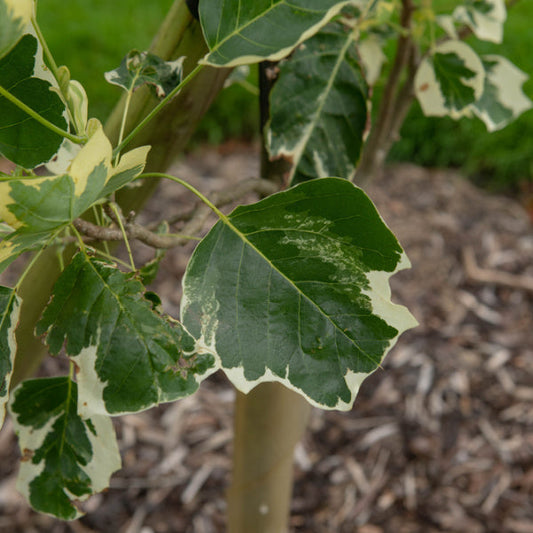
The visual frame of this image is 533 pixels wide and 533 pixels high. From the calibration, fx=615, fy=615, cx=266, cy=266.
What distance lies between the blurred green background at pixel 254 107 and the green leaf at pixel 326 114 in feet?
7.30

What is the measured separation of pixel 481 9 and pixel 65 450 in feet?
2.86

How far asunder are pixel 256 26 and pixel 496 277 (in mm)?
1966

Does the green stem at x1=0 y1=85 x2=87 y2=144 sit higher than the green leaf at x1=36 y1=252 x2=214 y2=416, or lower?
higher

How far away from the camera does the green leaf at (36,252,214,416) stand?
0.53 metres

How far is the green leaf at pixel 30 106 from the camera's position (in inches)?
20.6

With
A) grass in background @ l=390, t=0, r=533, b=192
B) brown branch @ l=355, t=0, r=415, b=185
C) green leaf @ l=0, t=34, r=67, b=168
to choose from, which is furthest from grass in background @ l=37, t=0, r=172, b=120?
green leaf @ l=0, t=34, r=67, b=168

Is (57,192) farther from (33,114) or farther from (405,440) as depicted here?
(405,440)

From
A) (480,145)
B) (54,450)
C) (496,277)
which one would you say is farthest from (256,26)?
(480,145)

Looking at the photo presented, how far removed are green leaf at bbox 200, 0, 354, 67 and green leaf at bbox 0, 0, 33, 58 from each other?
0.52ft

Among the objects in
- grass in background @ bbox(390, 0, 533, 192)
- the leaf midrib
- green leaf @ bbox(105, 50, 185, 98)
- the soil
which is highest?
green leaf @ bbox(105, 50, 185, 98)

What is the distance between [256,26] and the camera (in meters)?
0.54

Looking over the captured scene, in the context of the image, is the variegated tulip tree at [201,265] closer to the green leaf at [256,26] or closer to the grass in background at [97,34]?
the green leaf at [256,26]

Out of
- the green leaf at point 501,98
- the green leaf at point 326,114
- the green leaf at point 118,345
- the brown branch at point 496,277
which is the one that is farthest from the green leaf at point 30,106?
the brown branch at point 496,277

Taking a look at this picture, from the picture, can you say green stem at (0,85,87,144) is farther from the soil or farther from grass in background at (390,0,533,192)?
grass in background at (390,0,533,192)
